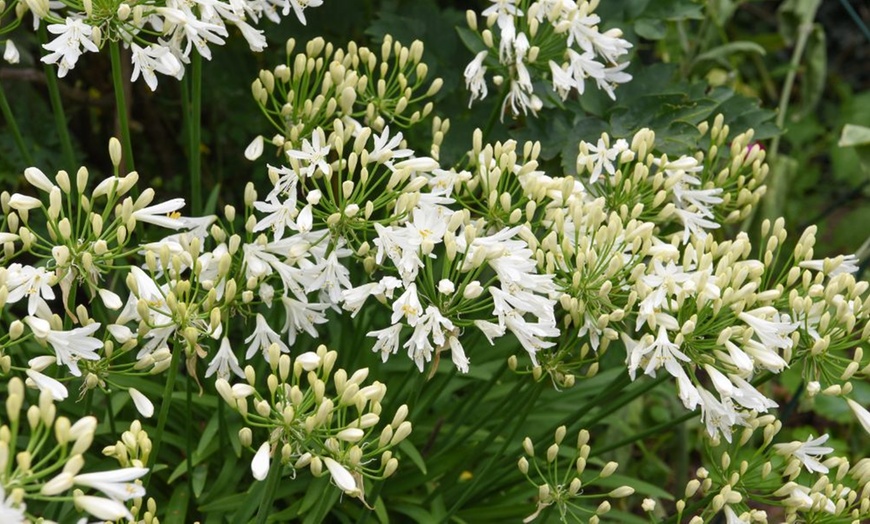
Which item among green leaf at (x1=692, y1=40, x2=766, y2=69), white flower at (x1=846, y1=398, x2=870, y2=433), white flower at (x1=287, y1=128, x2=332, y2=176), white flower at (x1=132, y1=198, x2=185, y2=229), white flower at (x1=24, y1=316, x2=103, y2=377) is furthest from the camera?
green leaf at (x1=692, y1=40, x2=766, y2=69)

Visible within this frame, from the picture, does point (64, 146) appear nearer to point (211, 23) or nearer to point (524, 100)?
point (211, 23)

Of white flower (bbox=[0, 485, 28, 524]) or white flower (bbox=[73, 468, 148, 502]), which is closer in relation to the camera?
white flower (bbox=[0, 485, 28, 524])

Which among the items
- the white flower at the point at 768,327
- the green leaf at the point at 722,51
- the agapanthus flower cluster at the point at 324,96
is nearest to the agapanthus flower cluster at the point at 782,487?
the white flower at the point at 768,327

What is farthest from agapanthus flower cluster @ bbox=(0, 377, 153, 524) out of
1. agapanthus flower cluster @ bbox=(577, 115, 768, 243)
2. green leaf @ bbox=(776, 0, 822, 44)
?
green leaf @ bbox=(776, 0, 822, 44)

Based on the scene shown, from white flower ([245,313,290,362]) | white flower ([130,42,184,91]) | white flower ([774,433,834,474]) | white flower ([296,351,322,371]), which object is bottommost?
white flower ([774,433,834,474])

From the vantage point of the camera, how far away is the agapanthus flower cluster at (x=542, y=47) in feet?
9.87

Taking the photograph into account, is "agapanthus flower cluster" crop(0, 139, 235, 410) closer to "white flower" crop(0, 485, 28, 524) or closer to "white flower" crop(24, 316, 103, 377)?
"white flower" crop(24, 316, 103, 377)

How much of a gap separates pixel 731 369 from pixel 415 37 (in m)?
1.90

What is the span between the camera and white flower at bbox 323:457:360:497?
6.65 ft

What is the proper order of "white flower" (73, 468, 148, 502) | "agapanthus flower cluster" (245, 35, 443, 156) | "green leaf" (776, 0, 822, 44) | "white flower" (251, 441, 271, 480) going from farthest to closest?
"green leaf" (776, 0, 822, 44) < "agapanthus flower cluster" (245, 35, 443, 156) < "white flower" (251, 441, 271, 480) < "white flower" (73, 468, 148, 502)

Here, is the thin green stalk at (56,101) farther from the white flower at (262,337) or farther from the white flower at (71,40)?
the white flower at (262,337)

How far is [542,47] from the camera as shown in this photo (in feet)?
10.3

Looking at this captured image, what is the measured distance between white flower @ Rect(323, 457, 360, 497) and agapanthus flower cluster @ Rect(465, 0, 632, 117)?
1442 millimetres

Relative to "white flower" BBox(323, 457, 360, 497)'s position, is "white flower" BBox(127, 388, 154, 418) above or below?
below
